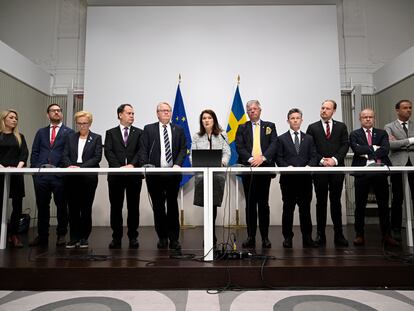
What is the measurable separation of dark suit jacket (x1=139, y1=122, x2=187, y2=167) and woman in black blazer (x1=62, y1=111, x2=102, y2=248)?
48cm

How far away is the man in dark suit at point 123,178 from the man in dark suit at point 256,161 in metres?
0.96

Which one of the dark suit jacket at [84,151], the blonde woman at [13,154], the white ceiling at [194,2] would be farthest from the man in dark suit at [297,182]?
the white ceiling at [194,2]

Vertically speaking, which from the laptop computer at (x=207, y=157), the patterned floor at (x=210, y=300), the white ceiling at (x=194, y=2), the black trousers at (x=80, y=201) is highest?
the white ceiling at (x=194, y=2)

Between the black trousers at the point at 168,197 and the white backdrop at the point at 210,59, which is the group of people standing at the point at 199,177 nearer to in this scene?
the black trousers at the point at 168,197

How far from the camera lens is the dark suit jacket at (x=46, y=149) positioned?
295cm

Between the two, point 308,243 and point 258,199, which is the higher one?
point 258,199

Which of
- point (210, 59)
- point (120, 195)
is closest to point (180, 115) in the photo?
point (210, 59)

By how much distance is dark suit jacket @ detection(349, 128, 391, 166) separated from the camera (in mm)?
2785

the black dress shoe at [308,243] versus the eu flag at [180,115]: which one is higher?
the eu flag at [180,115]

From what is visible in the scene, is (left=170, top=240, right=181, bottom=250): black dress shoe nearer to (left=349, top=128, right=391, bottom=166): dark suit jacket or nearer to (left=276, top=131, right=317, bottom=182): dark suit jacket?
(left=276, top=131, right=317, bottom=182): dark suit jacket

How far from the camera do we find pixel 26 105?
4508 millimetres

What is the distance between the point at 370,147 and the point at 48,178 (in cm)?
303

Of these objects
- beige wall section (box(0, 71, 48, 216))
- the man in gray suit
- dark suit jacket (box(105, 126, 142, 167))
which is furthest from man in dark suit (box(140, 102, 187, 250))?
beige wall section (box(0, 71, 48, 216))

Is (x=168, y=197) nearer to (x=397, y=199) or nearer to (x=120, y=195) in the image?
(x=120, y=195)
